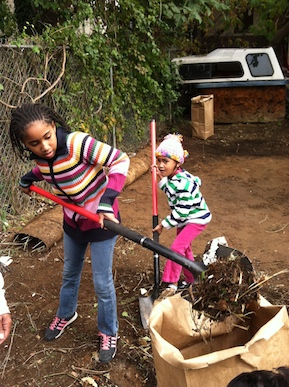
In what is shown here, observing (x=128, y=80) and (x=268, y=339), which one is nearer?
(x=268, y=339)

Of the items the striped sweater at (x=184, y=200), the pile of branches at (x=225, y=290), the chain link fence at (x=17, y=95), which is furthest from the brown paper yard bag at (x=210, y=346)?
the chain link fence at (x=17, y=95)

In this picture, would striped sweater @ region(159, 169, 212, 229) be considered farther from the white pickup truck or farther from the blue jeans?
the white pickup truck

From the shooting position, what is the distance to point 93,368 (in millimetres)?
Result: 2713

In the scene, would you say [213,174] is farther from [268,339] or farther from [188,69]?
[268,339]

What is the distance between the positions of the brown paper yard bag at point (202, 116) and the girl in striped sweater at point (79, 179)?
5838 millimetres

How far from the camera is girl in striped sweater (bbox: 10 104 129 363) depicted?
2295 millimetres

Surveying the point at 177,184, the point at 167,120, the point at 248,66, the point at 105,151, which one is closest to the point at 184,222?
the point at 177,184

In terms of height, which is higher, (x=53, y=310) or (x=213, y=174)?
(x=53, y=310)

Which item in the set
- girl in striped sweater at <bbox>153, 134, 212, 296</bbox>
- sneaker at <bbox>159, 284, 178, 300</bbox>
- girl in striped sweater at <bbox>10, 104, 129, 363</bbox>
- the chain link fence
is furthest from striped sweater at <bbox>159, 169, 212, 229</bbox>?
the chain link fence

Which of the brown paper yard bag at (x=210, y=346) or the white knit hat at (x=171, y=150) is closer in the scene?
the brown paper yard bag at (x=210, y=346)

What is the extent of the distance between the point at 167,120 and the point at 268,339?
23.7 feet

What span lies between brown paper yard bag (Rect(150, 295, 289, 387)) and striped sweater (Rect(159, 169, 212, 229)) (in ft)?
3.03

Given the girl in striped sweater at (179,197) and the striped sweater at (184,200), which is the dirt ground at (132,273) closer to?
the girl in striped sweater at (179,197)

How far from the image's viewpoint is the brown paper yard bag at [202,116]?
8164mm
